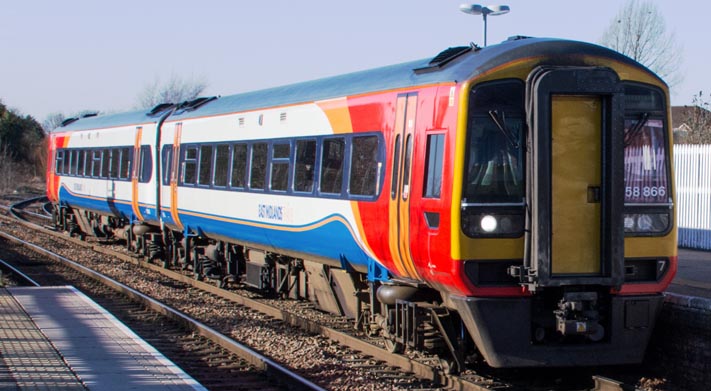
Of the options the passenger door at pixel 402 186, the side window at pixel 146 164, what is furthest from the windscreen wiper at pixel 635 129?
the side window at pixel 146 164

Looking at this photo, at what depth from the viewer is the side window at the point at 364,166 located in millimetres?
10625

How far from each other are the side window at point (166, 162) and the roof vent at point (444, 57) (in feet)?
32.4

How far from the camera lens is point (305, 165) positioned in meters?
12.6

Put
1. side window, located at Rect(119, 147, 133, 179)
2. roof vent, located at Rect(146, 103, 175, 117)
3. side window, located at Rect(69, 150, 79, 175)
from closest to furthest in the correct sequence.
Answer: roof vent, located at Rect(146, 103, 175, 117), side window, located at Rect(119, 147, 133, 179), side window, located at Rect(69, 150, 79, 175)

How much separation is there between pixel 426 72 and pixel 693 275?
6921 mm

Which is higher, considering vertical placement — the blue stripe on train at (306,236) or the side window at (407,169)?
the side window at (407,169)

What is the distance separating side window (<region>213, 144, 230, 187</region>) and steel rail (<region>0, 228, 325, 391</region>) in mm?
2162

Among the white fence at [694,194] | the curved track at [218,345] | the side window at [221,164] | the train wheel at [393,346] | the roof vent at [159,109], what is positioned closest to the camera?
the curved track at [218,345]

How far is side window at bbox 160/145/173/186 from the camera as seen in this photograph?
62.1ft

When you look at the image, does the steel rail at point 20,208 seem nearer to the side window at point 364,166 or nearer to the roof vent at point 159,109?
the roof vent at point 159,109

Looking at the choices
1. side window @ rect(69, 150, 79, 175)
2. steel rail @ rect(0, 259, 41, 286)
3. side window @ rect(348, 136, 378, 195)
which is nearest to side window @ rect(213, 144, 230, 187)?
steel rail @ rect(0, 259, 41, 286)

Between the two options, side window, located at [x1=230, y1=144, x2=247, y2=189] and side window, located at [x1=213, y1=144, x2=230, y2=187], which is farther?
side window, located at [x1=213, y1=144, x2=230, y2=187]

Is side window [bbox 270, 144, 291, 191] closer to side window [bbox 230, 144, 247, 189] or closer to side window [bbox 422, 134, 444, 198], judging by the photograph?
side window [bbox 230, 144, 247, 189]

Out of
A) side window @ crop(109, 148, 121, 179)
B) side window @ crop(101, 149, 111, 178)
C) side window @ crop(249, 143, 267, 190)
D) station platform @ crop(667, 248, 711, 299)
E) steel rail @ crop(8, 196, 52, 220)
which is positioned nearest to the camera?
station platform @ crop(667, 248, 711, 299)
